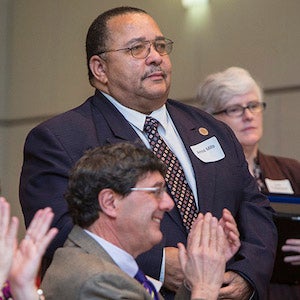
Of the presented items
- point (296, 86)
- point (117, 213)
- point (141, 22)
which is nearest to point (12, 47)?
point (296, 86)

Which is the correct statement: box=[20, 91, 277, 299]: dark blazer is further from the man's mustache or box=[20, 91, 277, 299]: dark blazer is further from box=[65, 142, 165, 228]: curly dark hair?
box=[65, 142, 165, 228]: curly dark hair

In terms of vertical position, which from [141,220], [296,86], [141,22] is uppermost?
[141,22]

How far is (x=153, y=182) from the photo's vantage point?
8.84 feet

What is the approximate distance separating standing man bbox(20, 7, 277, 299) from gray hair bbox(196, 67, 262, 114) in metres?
0.89

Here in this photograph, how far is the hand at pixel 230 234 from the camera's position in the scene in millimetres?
3123

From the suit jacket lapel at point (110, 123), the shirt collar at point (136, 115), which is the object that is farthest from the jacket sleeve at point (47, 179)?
the shirt collar at point (136, 115)

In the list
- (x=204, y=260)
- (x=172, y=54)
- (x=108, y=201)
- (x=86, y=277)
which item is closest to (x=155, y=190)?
(x=108, y=201)

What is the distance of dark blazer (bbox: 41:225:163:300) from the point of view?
2.45 metres

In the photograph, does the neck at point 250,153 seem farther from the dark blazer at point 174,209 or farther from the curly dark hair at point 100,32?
the curly dark hair at point 100,32

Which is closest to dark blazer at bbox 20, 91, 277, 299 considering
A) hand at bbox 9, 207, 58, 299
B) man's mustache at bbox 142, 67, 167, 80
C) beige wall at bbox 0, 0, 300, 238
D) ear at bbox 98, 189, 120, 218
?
man's mustache at bbox 142, 67, 167, 80

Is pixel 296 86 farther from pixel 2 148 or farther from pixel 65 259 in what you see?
Answer: pixel 65 259

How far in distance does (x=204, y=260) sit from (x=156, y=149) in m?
0.70

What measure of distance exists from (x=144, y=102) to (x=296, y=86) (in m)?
2.38

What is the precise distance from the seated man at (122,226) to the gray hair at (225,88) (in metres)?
1.82
